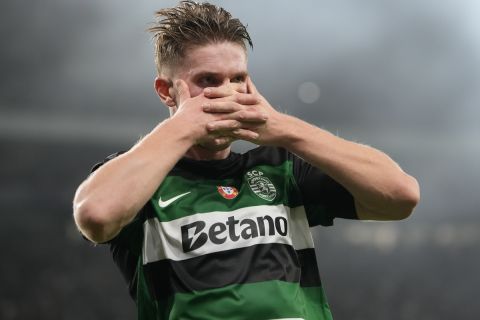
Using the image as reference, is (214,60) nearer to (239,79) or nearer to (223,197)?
(239,79)

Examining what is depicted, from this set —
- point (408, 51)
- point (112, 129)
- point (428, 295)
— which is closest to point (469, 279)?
point (428, 295)

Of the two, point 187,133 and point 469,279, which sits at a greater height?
point 187,133

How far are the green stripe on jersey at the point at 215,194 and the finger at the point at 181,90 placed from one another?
0.22 metres

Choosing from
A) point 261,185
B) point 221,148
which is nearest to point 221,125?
point 221,148

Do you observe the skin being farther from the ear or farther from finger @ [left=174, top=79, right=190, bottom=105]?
the ear

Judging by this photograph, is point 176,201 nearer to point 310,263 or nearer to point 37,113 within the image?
point 310,263

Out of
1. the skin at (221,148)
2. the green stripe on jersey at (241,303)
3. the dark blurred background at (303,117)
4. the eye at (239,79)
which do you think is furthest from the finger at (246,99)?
the dark blurred background at (303,117)

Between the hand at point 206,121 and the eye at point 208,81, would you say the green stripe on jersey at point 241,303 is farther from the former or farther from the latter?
the eye at point 208,81

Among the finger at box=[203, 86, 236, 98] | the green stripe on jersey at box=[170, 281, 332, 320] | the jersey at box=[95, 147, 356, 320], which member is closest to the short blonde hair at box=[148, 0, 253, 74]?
the finger at box=[203, 86, 236, 98]

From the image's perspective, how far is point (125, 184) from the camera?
1483mm

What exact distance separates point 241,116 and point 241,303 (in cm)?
47

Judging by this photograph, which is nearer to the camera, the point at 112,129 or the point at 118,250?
the point at 118,250

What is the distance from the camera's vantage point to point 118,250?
1.77 m

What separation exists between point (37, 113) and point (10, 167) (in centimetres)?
186
